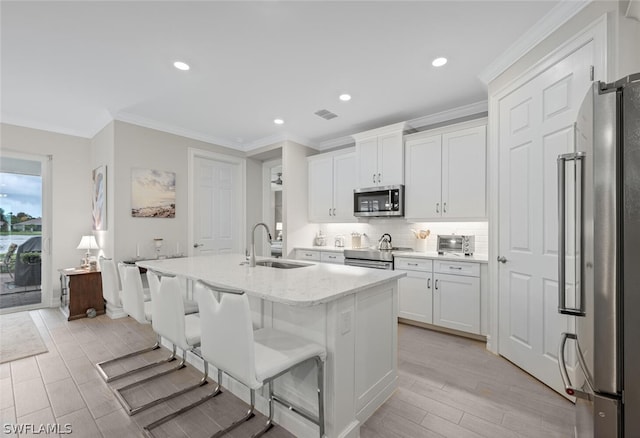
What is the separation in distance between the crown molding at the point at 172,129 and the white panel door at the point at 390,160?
2.71 meters

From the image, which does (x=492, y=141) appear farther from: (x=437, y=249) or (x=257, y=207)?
(x=257, y=207)

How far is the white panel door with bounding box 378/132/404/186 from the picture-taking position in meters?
4.07

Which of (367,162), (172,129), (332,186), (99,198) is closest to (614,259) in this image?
(367,162)

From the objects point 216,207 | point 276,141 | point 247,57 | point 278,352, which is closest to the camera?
point 278,352

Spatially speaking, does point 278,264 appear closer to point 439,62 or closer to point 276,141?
point 439,62

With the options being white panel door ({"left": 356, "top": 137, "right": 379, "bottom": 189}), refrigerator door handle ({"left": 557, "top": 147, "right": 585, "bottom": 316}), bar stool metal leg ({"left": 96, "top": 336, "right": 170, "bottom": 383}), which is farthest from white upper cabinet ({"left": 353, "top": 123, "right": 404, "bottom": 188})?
bar stool metal leg ({"left": 96, "top": 336, "right": 170, "bottom": 383})

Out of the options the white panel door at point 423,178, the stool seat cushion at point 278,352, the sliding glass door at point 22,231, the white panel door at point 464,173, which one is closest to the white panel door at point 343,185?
the white panel door at point 423,178

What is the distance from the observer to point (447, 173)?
369 cm

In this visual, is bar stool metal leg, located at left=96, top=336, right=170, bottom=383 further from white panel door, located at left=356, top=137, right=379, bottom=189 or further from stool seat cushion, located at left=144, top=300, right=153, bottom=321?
white panel door, located at left=356, top=137, right=379, bottom=189

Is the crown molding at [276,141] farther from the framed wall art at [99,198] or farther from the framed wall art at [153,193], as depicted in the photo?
the framed wall art at [99,198]

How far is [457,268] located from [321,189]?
2573 mm

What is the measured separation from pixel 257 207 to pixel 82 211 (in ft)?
9.20

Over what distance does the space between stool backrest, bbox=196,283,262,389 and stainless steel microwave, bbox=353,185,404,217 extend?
3036 millimetres

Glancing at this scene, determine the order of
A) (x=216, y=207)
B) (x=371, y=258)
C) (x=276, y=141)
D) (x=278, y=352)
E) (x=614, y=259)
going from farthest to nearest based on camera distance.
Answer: (x=216, y=207)
(x=276, y=141)
(x=371, y=258)
(x=278, y=352)
(x=614, y=259)
